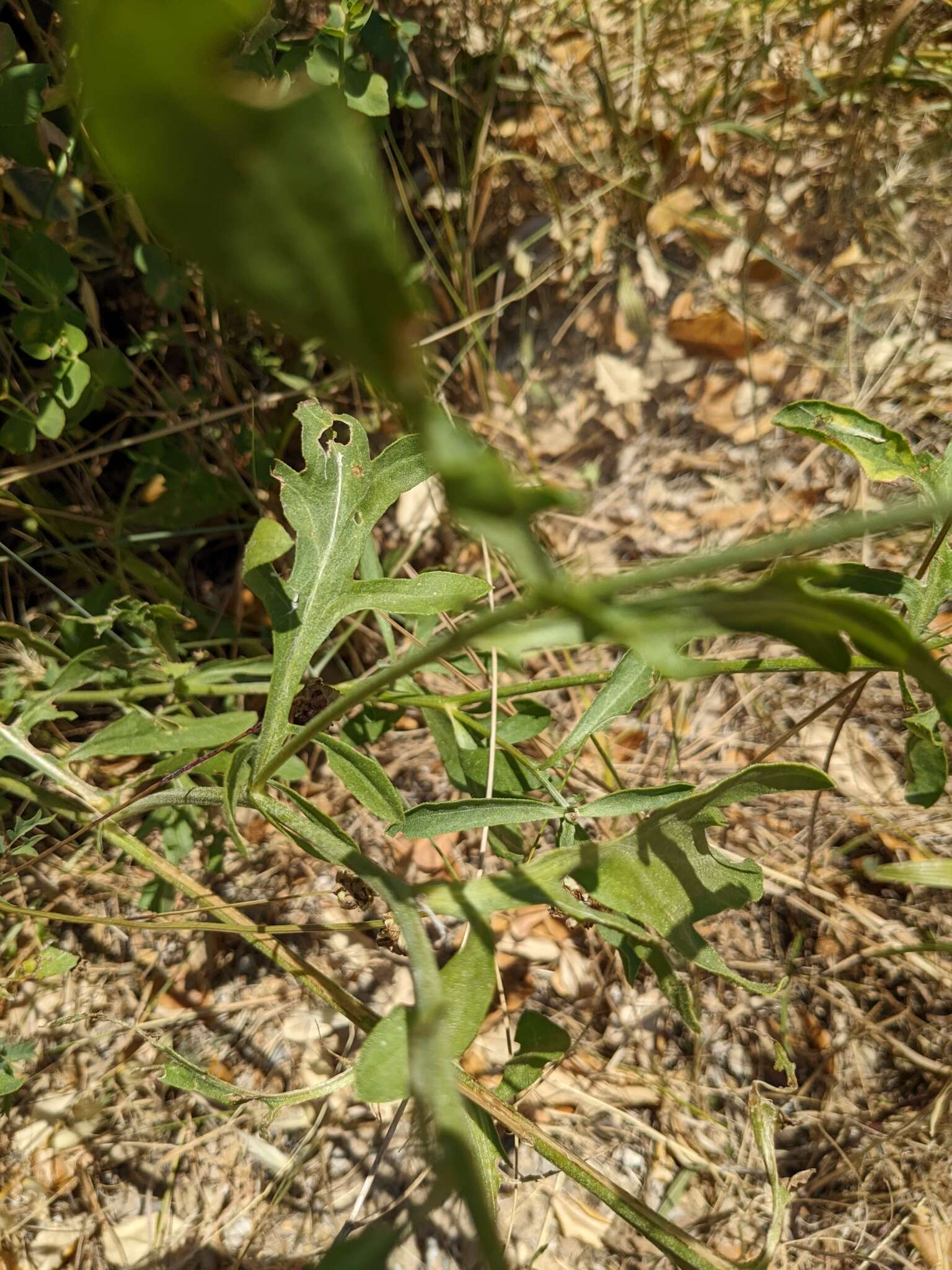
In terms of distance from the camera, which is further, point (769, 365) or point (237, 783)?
point (769, 365)

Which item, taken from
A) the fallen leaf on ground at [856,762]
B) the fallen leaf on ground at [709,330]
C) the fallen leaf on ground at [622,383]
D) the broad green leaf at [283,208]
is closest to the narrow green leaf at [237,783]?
the broad green leaf at [283,208]

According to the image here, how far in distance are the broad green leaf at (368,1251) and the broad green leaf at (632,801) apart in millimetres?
597

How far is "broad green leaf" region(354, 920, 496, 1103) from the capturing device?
0.89 m

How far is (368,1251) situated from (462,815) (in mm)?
526

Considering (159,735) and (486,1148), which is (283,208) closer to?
(486,1148)

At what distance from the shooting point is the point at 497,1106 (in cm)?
123

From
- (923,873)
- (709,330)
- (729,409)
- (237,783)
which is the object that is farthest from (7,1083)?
(709,330)

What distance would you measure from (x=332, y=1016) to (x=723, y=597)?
1.68m

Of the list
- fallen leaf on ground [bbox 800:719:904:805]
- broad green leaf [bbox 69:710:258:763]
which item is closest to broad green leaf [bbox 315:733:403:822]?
broad green leaf [bbox 69:710:258:763]

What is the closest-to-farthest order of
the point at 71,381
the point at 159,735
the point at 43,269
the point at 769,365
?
the point at 159,735 < the point at 43,269 < the point at 71,381 < the point at 769,365

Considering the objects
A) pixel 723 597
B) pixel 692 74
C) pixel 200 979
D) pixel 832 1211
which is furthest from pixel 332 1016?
pixel 692 74

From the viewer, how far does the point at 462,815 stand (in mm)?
1207

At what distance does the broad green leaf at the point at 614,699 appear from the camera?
1.33 meters

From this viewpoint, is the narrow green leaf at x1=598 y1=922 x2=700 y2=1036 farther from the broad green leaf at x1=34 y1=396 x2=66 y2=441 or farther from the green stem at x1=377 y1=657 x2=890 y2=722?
the broad green leaf at x1=34 y1=396 x2=66 y2=441
